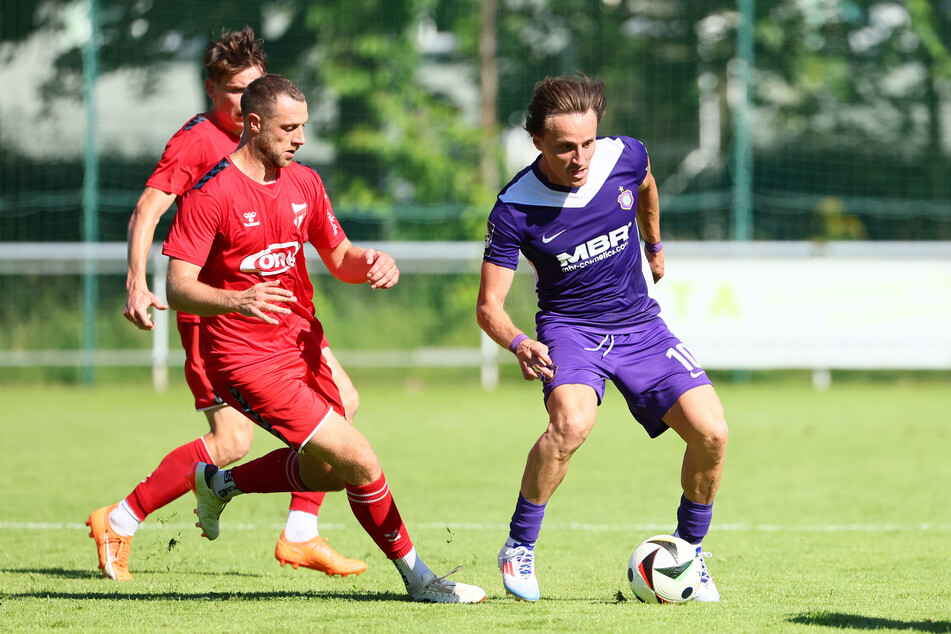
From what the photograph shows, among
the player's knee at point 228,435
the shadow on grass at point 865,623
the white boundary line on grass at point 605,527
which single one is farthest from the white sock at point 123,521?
the shadow on grass at point 865,623

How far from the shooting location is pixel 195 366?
5668 mm

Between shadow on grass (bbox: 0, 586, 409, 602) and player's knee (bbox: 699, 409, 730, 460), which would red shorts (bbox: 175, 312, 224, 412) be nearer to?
shadow on grass (bbox: 0, 586, 409, 602)

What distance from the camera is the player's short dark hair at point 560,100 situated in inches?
186

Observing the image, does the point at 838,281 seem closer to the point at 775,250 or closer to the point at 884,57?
the point at 775,250

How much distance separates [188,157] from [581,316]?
2120 millimetres

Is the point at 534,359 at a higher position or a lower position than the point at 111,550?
higher

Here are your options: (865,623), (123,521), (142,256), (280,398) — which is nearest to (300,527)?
(123,521)

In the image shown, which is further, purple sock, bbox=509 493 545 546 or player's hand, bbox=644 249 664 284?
player's hand, bbox=644 249 664 284

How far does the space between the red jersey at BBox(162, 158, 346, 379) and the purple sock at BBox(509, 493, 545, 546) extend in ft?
3.76

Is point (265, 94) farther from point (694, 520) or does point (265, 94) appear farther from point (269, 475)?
point (694, 520)

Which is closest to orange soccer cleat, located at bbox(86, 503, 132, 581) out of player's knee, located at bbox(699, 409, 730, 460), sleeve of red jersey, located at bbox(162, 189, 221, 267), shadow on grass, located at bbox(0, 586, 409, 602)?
shadow on grass, located at bbox(0, 586, 409, 602)

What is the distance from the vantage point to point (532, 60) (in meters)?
21.0

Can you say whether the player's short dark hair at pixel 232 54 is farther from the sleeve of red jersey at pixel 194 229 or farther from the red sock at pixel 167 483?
the red sock at pixel 167 483

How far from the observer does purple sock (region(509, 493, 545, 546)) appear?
480 cm
